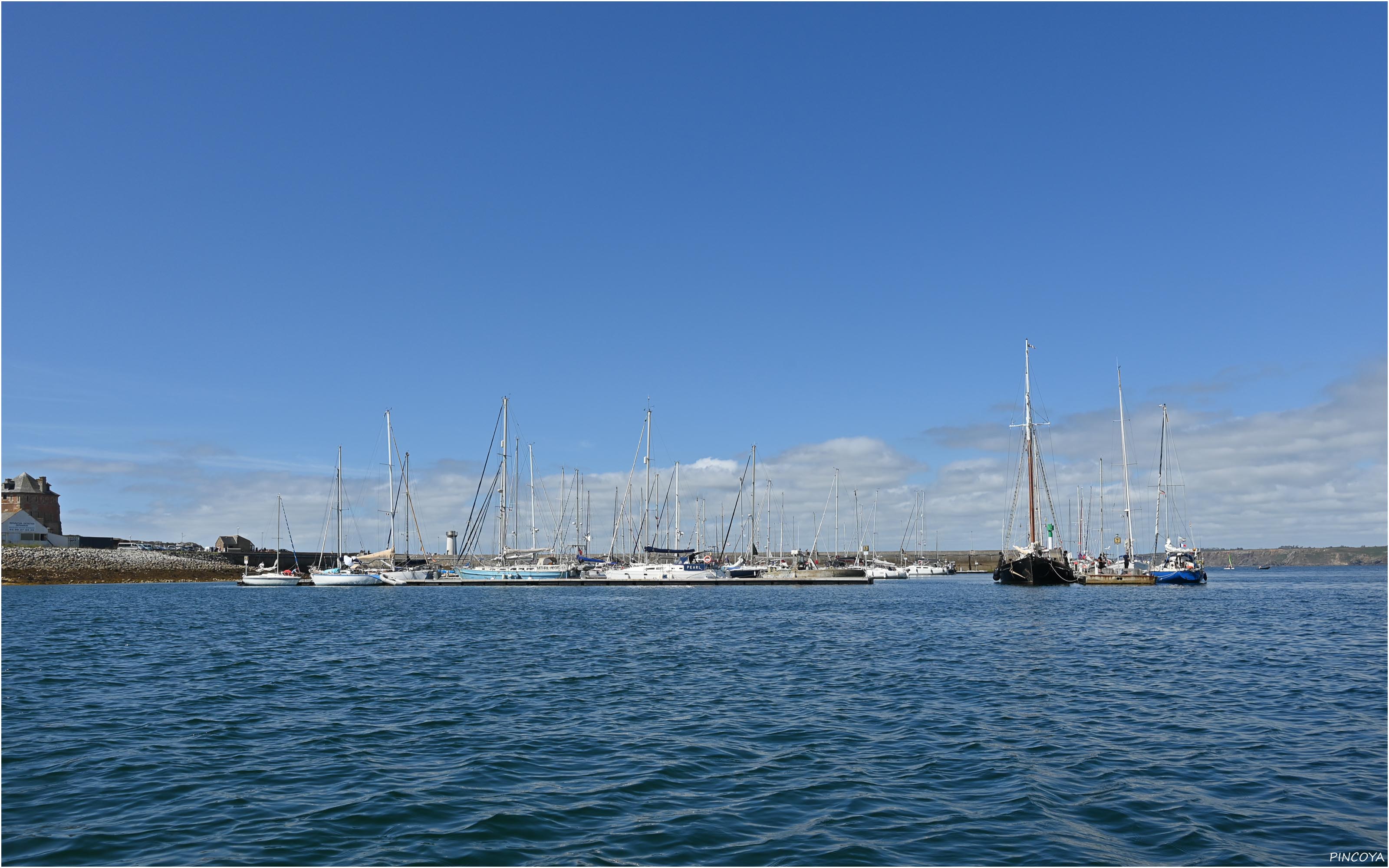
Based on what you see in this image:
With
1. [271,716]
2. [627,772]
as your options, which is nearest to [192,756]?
[271,716]

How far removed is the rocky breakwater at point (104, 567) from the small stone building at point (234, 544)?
960 inches

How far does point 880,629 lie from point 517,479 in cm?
7893

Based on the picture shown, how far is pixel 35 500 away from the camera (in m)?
155

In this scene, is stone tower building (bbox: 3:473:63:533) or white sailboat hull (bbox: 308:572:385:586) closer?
white sailboat hull (bbox: 308:572:385:586)

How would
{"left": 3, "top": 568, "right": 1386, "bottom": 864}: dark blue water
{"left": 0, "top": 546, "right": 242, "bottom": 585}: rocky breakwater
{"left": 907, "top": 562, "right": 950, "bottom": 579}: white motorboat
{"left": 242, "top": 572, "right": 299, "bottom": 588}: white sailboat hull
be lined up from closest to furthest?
{"left": 3, "top": 568, "right": 1386, "bottom": 864}: dark blue water < {"left": 242, "top": 572, "right": 299, "bottom": 588}: white sailboat hull < {"left": 0, "top": 546, "right": 242, "bottom": 585}: rocky breakwater < {"left": 907, "top": 562, "right": 950, "bottom": 579}: white motorboat

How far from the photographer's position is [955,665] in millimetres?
29000

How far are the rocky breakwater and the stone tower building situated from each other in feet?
58.5

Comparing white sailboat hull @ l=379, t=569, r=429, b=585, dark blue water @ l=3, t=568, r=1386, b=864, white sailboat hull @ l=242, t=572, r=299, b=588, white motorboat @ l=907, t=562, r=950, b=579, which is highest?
dark blue water @ l=3, t=568, r=1386, b=864

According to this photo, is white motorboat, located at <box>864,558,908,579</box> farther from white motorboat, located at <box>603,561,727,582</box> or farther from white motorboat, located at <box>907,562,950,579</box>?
white motorboat, located at <box>603,561,727,582</box>

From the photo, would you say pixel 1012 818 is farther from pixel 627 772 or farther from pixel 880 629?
pixel 880 629

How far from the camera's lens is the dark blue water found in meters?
11.5

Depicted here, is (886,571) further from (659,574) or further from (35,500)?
(35,500)

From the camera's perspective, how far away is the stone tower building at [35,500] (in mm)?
153500

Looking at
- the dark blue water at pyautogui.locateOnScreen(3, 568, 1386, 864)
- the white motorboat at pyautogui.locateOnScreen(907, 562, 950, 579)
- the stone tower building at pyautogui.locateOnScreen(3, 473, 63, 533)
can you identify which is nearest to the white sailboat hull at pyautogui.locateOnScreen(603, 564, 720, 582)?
the white motorboat at pyautogui.locateOnScreen(907, 562, 950, 579)
